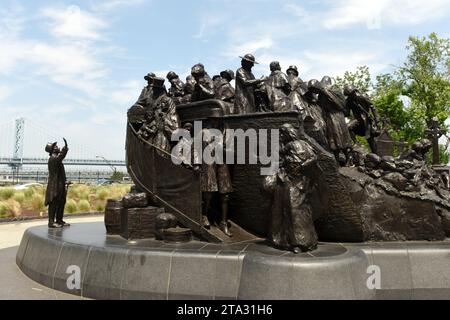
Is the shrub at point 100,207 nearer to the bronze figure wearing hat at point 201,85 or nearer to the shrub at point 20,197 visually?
Answer: the shrub at point 20,197

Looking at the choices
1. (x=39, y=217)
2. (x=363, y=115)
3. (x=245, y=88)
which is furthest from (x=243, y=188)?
(x=39, y=217)

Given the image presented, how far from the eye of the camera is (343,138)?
795 centimetres

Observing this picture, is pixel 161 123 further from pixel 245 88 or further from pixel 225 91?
pixel 245 88

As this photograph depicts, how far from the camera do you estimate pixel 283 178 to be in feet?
18.0

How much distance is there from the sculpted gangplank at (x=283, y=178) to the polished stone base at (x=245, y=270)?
416mm

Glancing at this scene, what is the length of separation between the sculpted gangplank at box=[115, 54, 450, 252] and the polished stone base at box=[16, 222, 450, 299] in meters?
0.42

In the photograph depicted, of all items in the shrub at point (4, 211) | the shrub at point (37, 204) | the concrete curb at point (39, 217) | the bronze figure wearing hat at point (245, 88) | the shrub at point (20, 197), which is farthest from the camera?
the shrub at point (20, 197)

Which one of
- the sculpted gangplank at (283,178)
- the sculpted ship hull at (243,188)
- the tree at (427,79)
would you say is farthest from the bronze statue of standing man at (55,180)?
the tree at (427,79)

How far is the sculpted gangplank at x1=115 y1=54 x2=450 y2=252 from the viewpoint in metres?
5.52

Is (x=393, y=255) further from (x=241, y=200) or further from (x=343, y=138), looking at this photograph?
(x=343, y=138)

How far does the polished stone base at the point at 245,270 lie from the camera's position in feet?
15.2

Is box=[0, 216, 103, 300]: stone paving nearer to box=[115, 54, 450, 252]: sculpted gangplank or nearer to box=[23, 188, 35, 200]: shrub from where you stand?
box=[115, 54, 450, 252]: sculpted gangplank

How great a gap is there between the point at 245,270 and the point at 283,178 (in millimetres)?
1387
